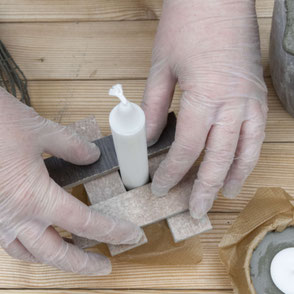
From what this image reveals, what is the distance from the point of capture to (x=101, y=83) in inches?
38.6

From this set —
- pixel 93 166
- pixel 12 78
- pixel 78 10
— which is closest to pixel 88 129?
pixel 93 166

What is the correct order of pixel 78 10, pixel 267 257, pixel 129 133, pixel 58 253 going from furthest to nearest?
pixel 78 10 < pixel 267 257 < pixel 58 253 < pixel 129 133

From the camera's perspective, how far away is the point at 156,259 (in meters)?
0.79

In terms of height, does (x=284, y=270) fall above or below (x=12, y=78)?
below

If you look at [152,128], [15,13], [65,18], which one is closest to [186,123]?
[152,128]

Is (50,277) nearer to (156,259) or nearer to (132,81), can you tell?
(156,259)

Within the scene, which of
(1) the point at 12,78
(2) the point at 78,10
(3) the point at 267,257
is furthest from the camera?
(2) the point at 78,10

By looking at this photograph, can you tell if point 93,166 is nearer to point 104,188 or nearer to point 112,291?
point 104,188

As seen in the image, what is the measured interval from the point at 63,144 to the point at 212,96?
1.02 ft

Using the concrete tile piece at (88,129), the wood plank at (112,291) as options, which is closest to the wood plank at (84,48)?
the concrete tile piece at (88,129)

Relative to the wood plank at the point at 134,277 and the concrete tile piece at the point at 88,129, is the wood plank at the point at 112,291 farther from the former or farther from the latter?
the concrete tile piece at the point at 88,129

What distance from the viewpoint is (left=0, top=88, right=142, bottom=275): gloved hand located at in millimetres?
605

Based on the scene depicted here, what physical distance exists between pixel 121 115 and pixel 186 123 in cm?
19

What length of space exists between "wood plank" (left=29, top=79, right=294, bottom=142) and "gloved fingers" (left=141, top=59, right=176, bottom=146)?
0.68ft
